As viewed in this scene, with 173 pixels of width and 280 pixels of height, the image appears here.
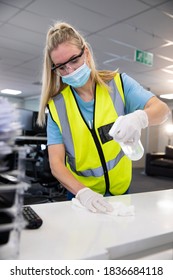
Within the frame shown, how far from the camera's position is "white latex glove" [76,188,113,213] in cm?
81

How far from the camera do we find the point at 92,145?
1141mm

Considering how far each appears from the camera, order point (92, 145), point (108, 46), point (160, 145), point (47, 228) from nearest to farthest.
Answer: point (47, 228)
point (92, 145)
point (108, 46)
point (160, 145)

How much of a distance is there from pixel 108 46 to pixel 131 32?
72 cm

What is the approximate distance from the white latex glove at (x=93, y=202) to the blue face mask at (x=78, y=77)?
508 mm

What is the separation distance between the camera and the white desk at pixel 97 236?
0.52 m

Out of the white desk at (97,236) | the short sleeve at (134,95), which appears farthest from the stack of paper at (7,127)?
the short sleeve at (134,95)

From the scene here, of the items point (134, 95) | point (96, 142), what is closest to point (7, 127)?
point (96, 142)

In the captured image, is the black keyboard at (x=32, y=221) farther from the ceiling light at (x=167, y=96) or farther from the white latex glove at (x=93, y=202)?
the ceiling light at (x=167, y=96)

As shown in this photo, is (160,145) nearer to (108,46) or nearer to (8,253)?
(108,46)

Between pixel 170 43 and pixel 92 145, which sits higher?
pixel 170 43

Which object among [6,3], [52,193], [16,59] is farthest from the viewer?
[16,59]

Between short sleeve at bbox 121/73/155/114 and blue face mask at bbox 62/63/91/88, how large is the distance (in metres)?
0.18

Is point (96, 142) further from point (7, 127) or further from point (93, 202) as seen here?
point (7, 127)
